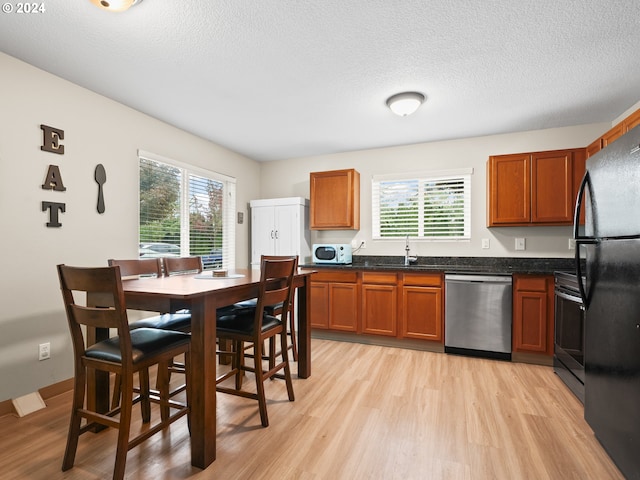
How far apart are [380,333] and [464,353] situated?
0.88 meters

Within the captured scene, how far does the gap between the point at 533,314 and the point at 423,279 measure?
1.06 meters

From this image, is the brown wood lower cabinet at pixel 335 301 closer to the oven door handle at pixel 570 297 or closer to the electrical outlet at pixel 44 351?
the oven door handle at pixel 570 297

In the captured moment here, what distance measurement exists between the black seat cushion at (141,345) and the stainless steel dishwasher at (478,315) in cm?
264

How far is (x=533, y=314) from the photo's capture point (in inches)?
122

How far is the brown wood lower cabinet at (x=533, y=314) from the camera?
3043 mm

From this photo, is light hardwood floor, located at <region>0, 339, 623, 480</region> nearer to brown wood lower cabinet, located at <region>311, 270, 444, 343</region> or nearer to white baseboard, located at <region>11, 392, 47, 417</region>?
white baseboard, located at <region>11, 392, 47, 417</region>

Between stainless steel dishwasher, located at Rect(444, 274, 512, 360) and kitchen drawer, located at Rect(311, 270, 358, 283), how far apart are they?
104 centimetres

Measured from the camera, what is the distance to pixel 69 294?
1593mm

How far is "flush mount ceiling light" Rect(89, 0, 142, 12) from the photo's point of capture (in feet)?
5.51

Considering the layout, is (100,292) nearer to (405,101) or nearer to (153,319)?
(153,319)

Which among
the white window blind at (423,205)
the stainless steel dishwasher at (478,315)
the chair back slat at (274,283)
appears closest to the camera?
the chair back slat at (274,283)

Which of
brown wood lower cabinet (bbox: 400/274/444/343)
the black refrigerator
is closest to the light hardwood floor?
the black refrigerator

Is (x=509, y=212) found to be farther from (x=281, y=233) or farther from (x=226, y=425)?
(x=226, y=425)

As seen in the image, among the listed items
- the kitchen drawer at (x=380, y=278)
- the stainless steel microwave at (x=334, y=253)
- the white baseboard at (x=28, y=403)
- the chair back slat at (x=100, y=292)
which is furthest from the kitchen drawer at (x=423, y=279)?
the white baseboard at (x=28, y=403)
